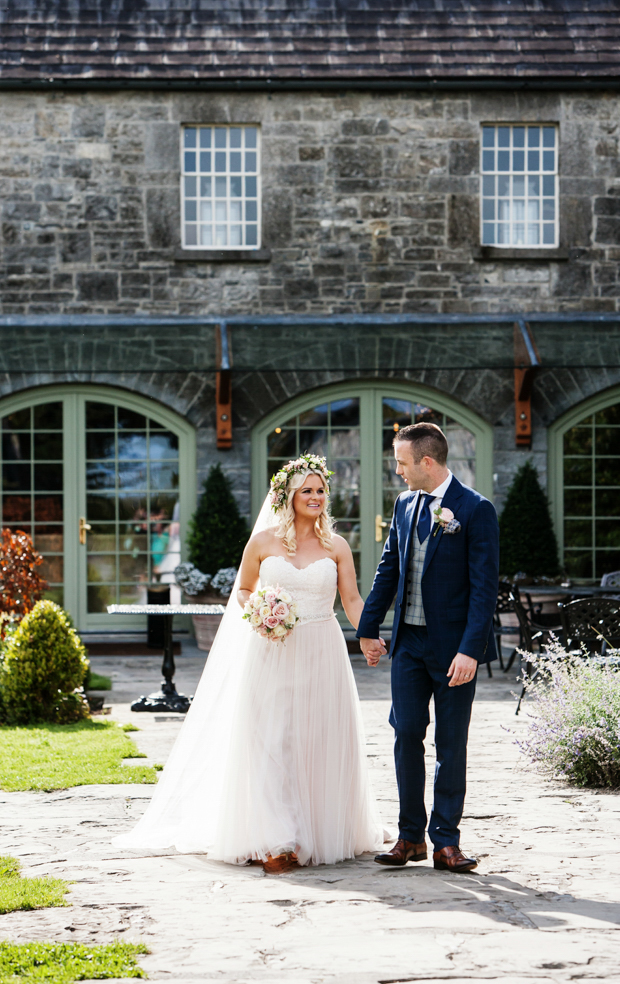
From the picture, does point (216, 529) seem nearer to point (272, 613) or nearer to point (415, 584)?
point (272, 613)

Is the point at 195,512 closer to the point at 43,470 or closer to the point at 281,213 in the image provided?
the point at 43,470

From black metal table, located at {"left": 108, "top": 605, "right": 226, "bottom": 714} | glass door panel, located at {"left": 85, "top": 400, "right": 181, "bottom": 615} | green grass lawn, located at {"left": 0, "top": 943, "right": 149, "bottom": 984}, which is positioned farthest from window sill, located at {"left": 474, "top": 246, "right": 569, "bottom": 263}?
green grass lawn, located at {"left": 0, "top": 943, "right": 149, "bottom": 984}

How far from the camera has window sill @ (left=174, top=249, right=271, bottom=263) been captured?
1218 cm

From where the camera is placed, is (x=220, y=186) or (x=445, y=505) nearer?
(x=445, y=505)

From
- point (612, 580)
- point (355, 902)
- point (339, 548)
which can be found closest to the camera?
point (355, 902)

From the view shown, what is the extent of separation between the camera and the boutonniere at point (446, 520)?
179 inches

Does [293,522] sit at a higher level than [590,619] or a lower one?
higher

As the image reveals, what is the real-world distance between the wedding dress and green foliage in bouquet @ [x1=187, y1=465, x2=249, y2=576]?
21.5 ft

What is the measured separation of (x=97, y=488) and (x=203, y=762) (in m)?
7.53

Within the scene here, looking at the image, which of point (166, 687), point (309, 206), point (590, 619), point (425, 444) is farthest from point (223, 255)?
point (425, 444)

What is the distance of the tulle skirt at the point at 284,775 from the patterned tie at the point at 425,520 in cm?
66

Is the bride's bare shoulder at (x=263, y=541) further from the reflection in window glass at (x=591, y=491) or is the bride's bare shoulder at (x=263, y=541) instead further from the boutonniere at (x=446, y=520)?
the reflection in window glass at (x=591, y=491)

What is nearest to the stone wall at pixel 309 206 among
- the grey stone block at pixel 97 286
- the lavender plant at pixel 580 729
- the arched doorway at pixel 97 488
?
the grey stone block at pixel 97 286

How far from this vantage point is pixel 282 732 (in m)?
4.78
